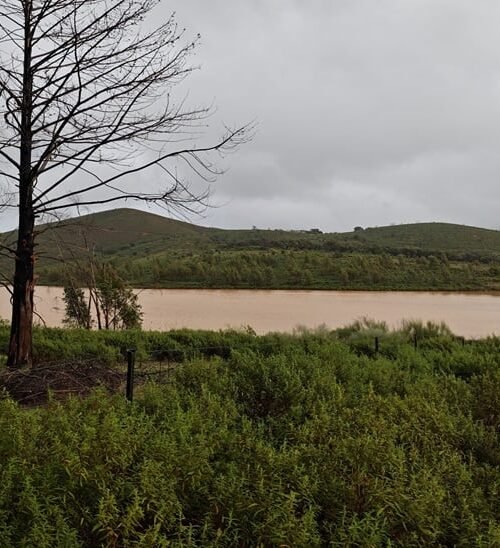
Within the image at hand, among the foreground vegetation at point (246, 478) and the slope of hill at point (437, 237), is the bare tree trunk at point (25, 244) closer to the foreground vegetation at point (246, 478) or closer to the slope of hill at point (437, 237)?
the foreground vegetation at point (246, 478)

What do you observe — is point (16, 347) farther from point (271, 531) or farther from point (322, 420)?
point (271, 531)

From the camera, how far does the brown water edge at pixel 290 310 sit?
20844 millimetres

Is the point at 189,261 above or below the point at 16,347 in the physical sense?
above

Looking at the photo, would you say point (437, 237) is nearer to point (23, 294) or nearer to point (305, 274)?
point (305, 274)

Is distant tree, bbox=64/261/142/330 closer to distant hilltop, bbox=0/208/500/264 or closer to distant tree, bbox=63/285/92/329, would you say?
distant tree, bbox=63/285/92/329

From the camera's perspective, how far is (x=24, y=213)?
22.7ft

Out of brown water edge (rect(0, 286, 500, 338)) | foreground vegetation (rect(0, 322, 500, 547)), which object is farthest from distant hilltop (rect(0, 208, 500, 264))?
foreground vegetation (rect(0, 322, 500, 547))

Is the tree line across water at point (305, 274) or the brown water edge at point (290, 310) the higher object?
the tree line across water at point (305, 274)

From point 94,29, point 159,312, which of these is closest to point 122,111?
point 94,29

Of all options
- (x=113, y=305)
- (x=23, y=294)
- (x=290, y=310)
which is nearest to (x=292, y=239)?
(x=290, y=310)

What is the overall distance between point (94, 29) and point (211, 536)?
21.2ft

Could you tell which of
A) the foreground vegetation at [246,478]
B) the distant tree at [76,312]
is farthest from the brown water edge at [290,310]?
the foreground vegetation at [246,478]

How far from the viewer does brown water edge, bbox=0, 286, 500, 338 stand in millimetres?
20844

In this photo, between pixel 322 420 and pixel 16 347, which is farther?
pixel 16 347
